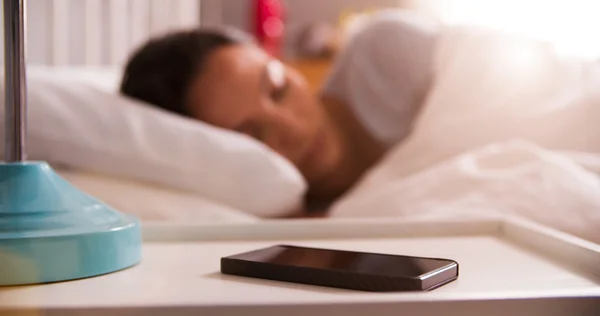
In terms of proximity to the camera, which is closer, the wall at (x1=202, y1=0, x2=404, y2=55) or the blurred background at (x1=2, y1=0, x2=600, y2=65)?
the blurred background at (x1=2, y1=0, x2=600, y2=65)

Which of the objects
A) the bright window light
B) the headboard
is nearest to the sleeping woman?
the bright window light

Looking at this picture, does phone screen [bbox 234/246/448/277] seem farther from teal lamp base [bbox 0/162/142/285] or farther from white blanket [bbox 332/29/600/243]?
white blanket [bbox 332/29/600/243]

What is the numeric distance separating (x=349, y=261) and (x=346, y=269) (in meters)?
0.04

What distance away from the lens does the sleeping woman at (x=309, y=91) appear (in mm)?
1220

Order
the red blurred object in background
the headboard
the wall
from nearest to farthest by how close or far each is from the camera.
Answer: the headboard
the red blurred object in background
the wall

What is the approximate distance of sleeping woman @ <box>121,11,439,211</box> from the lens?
1.22 m

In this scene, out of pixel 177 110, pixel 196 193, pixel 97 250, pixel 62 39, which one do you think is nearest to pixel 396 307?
pixel 97 250

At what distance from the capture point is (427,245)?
622 mm

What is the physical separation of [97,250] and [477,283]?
0.25 m

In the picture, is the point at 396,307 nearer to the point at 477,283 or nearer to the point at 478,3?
the point at 477,283

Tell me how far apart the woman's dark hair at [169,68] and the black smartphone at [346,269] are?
0.75 metres

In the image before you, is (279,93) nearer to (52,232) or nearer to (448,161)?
(448,161)

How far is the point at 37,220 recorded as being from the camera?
469 mm

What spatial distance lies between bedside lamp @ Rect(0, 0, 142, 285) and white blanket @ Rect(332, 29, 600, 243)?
42cm
